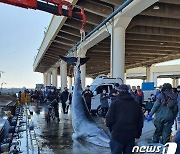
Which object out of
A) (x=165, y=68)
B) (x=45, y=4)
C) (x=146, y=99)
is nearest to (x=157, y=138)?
A: (x=45, y=4)

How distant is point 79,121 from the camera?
34.2 feet

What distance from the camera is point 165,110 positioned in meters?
8.34

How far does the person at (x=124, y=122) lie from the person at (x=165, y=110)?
124 inches

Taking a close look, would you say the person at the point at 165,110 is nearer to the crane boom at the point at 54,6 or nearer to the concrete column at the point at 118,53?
the crane boom at the point at 54,6

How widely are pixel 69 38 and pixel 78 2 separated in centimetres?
1091

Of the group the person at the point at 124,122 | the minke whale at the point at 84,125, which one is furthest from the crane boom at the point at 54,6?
the person at the point at 124,122

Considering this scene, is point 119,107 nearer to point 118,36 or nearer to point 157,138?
point 157,138

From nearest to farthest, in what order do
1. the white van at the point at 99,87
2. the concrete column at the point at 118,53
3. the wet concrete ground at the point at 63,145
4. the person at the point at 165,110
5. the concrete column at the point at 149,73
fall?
the person at the point at 165,110
the wet concrete ground at the point at 63,145
the white van at the point at 99,87
the concrete column at the point at 118,53
the concrete column at the point at 149,73

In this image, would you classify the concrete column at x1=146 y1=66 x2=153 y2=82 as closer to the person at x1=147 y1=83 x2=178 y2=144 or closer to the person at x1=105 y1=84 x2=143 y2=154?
the person at x1=147 y1=83 x2=178 y2=144

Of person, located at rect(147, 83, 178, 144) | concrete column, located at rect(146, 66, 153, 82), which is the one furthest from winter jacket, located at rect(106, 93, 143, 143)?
concrete column, located at rect(146, 66, 153, 82)

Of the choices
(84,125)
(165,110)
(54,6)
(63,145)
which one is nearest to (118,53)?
(54,6)

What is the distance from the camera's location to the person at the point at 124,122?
522 centimetres

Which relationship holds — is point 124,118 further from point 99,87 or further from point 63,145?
point 99,87

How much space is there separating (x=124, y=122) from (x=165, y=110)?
3.45 m
